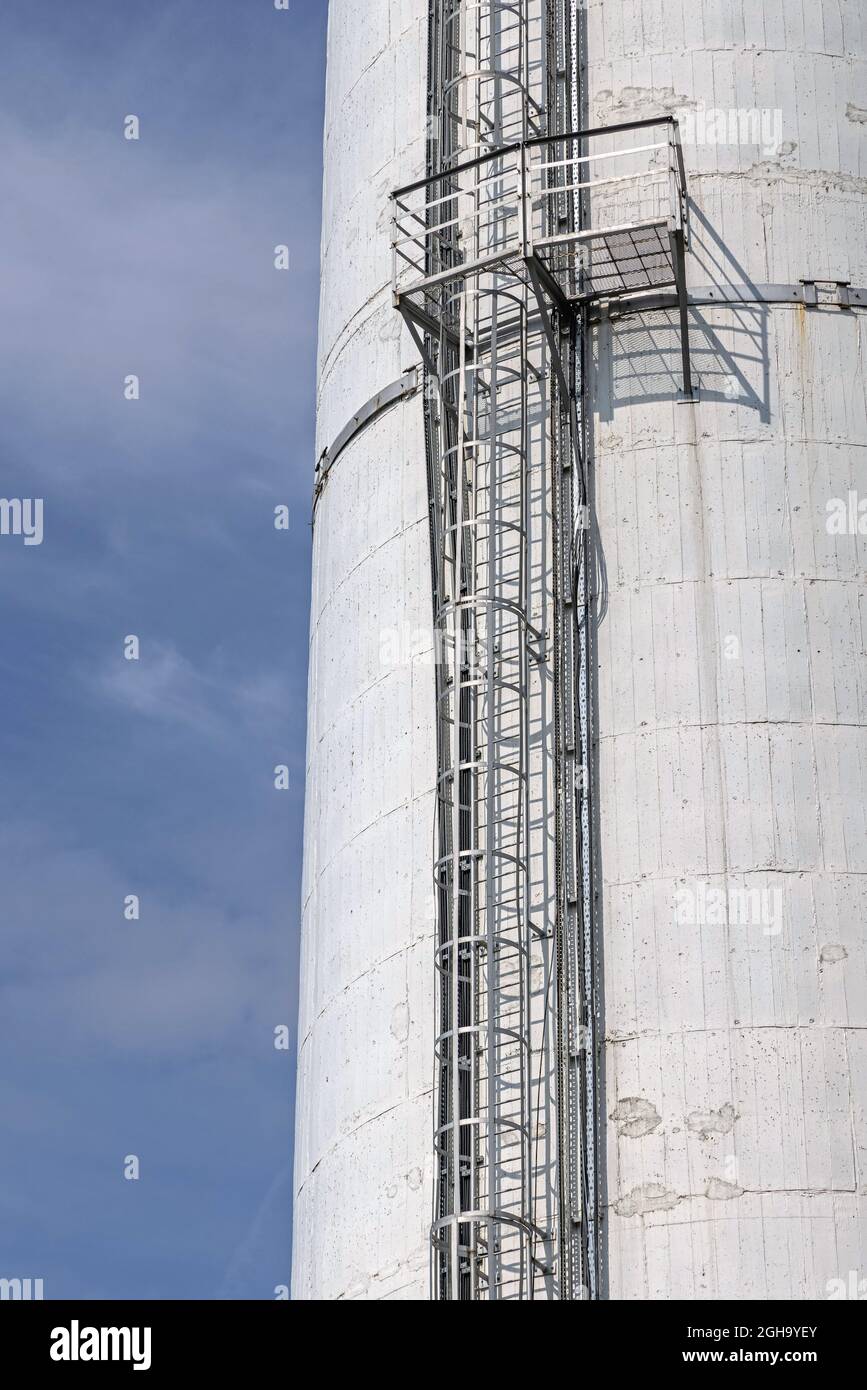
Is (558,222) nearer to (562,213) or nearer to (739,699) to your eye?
(562,213)

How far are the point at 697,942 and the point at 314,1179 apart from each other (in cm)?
562

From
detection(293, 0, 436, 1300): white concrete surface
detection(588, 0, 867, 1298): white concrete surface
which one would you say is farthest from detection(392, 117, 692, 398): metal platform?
detection(293, 0, 436, 1300): white concrete surface

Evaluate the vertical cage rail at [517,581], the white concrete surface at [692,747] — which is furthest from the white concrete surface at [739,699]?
the vertical cage rail at [517,581]

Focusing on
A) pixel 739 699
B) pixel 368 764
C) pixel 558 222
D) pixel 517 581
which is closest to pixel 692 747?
pixel 739 699

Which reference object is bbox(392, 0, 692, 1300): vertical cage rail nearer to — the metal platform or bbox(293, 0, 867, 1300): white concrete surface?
the metal platform

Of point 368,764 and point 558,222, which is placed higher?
point 558,222

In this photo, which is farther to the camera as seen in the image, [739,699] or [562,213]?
[562,213]

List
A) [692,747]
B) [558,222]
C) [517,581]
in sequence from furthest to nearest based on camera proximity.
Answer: [558,222], [517,581], [692,747]

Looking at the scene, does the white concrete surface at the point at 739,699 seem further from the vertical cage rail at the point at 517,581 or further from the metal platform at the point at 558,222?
the metal platform at the point at 558,222

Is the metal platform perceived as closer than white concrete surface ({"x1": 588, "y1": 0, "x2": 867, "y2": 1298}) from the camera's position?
No

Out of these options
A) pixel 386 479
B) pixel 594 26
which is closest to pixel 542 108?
pixel 594 26

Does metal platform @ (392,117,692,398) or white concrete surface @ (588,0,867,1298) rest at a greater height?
metal platform @ (392,117,692,398)
